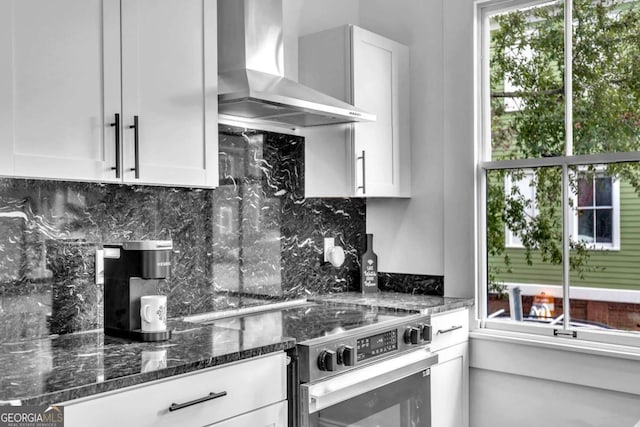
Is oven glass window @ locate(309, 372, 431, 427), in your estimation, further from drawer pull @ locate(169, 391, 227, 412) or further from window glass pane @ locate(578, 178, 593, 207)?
window glass pane @ locate(578, 178, 593, 207)

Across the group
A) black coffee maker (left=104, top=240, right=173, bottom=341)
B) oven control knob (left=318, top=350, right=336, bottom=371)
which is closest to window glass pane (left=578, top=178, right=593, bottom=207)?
oven control knob (left=318, top=350, right=336, bottom=371)

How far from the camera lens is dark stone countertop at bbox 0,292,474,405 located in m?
1.47

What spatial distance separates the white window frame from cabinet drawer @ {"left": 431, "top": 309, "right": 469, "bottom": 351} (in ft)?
0.44

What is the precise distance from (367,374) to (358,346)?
0.42ft

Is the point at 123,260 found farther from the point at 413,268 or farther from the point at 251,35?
the point at 413,268

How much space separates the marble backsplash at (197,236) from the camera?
2076mm

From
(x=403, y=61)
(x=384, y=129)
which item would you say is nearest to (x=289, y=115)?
(x=384, y=129)

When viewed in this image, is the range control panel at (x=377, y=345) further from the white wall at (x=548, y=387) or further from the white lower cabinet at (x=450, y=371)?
the white wall at (x=548, y=387)

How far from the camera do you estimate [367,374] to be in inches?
92.8

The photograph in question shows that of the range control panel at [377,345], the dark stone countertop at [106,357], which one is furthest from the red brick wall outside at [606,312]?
the dark stone countertop at [106,357]

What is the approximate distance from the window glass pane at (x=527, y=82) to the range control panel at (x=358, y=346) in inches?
42.3

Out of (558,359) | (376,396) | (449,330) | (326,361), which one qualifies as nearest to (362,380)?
(376,396)

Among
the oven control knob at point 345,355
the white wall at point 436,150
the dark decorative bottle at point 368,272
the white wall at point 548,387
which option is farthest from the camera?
the dark decorative bottle at point 368,272

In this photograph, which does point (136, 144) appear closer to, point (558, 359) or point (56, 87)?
point (56, 87)
